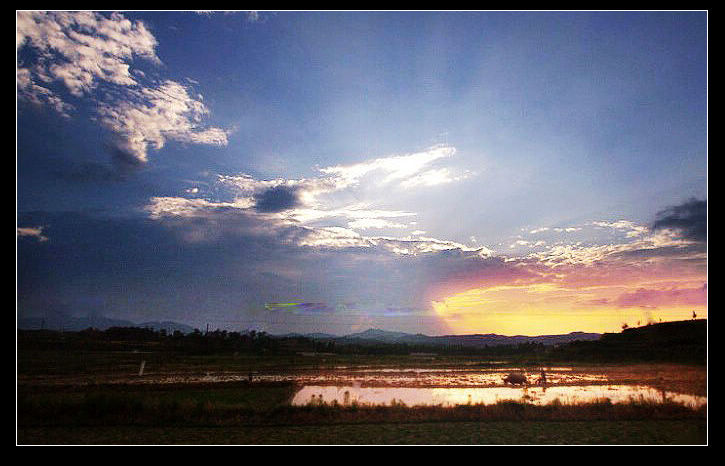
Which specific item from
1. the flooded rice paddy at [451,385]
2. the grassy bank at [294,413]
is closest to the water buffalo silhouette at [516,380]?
the flooded rice paddy at [451,385]

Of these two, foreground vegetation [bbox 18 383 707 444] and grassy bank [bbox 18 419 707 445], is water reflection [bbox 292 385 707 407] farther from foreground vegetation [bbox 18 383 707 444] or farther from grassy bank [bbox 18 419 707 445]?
grassy bank [bbox 18 419 707 445]

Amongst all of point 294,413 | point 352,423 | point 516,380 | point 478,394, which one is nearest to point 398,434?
point 352,423

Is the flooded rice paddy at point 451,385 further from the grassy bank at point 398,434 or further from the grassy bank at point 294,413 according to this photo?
the grassy bank at point 398,434

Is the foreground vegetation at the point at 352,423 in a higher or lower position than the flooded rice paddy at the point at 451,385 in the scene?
higher

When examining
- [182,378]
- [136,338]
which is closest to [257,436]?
[182,378]

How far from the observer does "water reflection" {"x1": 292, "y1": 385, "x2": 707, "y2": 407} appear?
73.3 feet

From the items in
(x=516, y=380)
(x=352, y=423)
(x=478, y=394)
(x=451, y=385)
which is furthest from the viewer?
(x=516, y=380)

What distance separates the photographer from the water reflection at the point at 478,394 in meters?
22.3

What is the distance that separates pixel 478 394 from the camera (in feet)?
82.0

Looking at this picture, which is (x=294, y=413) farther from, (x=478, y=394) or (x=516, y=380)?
(x=516, y=380)

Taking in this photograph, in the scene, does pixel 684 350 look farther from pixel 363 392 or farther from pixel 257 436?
pixel 257 436

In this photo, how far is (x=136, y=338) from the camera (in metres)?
71.4

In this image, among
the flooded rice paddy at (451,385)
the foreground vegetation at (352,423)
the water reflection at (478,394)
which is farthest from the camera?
the flooded rice paddy at (451,385)

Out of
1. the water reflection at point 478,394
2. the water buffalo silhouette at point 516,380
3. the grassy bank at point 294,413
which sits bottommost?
the water buffalo silhouette at point 516,380
